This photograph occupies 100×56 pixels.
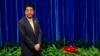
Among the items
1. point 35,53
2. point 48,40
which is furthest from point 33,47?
point 48,40

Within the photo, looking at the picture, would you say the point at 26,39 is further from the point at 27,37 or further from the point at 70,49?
the point at 70,49

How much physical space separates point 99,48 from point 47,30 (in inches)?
51.6

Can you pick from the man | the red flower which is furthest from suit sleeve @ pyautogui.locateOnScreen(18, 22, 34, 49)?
the red flower

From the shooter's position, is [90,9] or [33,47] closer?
[33,47]

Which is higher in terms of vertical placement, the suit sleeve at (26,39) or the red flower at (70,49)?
the suit sleeve at (26,39)

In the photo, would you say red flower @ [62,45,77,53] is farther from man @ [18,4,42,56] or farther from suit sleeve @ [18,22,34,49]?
suit sleeve @ [18,22,34,49]

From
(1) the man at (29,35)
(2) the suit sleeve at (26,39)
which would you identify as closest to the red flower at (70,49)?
(1) the man at (29,35)

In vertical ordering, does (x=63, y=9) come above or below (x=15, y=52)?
above

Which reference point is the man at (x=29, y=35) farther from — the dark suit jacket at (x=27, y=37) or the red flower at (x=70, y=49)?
the red flower at (x=70, y=49)

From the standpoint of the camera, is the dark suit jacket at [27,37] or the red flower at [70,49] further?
the red flower at [70,49]

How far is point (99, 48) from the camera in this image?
9.33 m

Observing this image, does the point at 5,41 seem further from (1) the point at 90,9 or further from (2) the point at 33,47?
(2) the point at 33,47

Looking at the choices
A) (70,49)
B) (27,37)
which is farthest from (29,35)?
(70,49)

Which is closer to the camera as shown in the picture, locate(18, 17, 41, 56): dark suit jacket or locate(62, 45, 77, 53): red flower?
locate(18, 17, 41, 56): dark suit jacket
